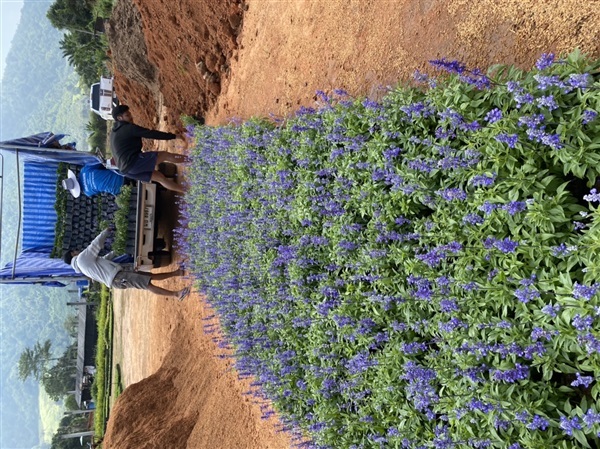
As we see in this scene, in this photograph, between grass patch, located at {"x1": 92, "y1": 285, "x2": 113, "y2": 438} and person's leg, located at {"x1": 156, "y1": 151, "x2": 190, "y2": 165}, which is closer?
person's leg, located at {"x1": 156, "y1": 151, "x2": 190, "y2": 165}

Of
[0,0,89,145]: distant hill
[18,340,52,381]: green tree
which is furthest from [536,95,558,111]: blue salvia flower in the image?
[0,0,89,145]: distant hill

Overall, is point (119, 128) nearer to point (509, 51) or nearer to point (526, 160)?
point (509, 51)

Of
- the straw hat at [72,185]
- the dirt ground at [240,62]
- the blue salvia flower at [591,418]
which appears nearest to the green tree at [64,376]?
the dirt ground at [240,62]

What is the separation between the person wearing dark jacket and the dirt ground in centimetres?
146

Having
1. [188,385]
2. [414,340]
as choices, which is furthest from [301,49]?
[188,385]

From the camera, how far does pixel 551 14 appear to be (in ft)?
10.8

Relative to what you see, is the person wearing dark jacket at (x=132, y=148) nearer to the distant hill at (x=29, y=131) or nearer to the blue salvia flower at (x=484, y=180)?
the blue salvia flower at (x=484, y=180)

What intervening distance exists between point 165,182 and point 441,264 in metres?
7.69

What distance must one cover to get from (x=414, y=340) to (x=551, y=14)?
2.39 meters

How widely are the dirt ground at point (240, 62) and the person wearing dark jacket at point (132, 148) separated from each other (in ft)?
4.78

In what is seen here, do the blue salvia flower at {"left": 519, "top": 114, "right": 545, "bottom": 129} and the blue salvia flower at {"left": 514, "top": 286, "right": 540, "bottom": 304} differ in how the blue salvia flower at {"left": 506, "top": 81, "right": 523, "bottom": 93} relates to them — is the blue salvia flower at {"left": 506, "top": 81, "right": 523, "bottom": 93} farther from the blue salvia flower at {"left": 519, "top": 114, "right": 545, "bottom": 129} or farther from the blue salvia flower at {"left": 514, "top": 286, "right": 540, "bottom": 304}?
the blue salvia flower at {"left": 514, "top": 286, "right": 540, "bottom": 304}

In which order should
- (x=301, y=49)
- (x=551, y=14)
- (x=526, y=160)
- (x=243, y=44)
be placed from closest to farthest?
(x=526, y=160), (x=551, y=14), (x=301, y=49), (x=243, y=44)

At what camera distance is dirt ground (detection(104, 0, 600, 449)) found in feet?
12.2

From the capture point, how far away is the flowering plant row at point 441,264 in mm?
2555
